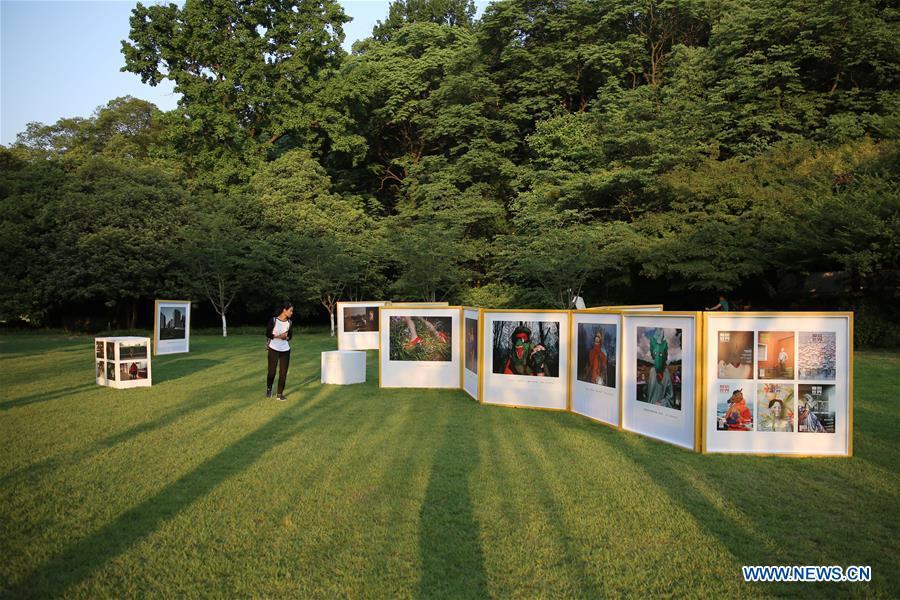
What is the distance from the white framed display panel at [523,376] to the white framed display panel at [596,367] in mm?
193

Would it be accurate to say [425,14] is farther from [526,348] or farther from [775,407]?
[775,407]

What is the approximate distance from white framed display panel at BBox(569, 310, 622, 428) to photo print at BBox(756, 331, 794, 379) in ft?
6.70

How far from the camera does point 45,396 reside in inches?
503

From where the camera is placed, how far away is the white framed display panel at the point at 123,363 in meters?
14.1

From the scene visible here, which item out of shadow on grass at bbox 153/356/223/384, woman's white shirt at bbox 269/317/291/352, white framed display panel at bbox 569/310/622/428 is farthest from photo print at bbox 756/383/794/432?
shadow on grass at bbox 153/356/223/384

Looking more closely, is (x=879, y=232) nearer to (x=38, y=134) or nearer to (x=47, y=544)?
(x=47, y=544)

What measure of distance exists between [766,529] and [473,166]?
36.3 m

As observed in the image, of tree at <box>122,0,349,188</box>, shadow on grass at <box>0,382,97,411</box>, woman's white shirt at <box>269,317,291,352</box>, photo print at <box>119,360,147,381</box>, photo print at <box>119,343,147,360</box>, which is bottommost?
shadow on grass at <box>0,382,97,411</box>

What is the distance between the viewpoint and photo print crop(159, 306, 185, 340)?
23266 millimetres

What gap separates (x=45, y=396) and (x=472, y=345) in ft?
27.7

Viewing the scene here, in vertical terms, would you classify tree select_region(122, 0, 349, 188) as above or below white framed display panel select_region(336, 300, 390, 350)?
above

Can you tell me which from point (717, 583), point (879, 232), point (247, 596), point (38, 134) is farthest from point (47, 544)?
point (38, 134)

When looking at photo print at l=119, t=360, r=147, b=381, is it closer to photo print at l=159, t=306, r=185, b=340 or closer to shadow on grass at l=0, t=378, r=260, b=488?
shadow on grass at l=0, t=378, r=260, b=488

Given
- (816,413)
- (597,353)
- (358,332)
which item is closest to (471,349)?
(597,353)
